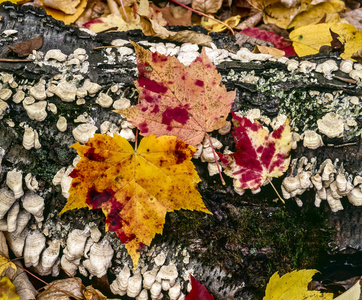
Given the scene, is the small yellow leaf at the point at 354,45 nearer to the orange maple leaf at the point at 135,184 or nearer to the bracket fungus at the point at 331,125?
the bracket fungus at the point at 331,125

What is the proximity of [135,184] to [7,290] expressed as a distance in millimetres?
1259

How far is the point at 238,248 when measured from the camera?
7.45 ft

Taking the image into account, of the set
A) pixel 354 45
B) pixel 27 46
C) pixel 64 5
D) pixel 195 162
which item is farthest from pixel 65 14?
pixel 354 45

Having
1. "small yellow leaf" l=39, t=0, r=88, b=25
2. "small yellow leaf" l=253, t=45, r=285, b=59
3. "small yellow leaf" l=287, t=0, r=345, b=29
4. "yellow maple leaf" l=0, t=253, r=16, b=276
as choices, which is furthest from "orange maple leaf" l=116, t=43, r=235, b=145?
"small yellow leaf" l=287, t=0, r=345, b=29

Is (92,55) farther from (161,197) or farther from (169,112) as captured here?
(161,197)

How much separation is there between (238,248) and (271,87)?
49.2 inches

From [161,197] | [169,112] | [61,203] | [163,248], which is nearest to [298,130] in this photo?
[169,112]

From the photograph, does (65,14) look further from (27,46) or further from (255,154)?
(255,154)

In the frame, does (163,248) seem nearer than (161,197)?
No

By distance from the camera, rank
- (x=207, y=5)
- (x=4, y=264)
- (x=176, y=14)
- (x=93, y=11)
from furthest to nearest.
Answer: (x=176, y=14) → (x=207, y=5) → (x=93, y=11) → (x=4, y=264)

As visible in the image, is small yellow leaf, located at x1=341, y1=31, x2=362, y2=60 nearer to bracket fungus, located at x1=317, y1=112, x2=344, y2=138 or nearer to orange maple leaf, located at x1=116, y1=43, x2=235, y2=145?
bracket fungus, located at x1=317, y1=112, x2=344, y2=138

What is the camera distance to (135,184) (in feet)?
6.44

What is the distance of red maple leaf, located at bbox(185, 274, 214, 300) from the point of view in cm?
213

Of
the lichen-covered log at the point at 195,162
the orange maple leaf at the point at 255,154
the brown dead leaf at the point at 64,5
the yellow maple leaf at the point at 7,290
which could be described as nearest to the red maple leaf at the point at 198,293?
the lichen-covered log at the point at 195,162
